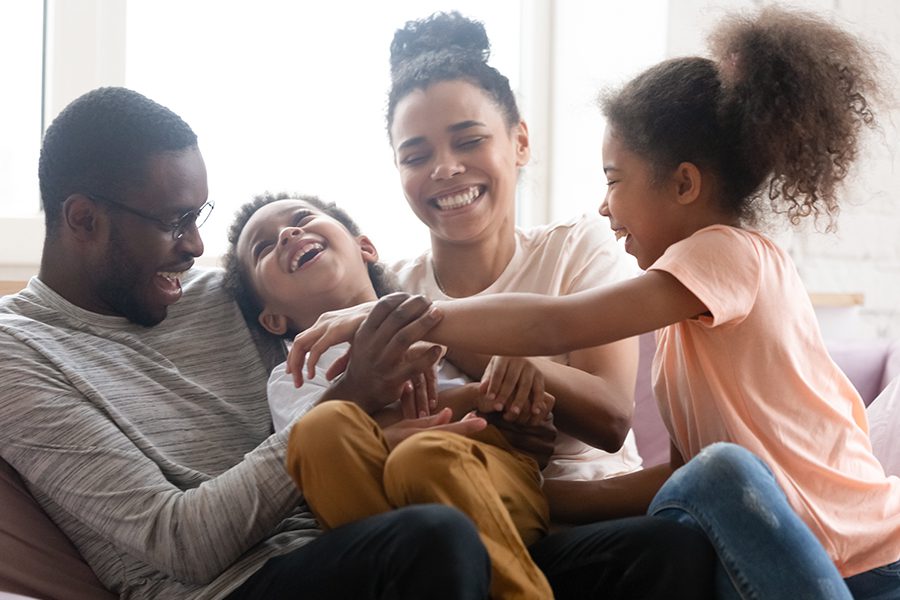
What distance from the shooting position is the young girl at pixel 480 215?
1.68 metres

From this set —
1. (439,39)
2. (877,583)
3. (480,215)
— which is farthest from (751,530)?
(439,39)

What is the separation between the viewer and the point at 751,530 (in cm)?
119

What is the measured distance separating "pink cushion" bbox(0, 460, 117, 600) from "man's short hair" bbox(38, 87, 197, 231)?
401 millimetres

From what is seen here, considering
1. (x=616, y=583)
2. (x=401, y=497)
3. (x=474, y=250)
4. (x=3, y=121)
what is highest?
(x=3, y=121)

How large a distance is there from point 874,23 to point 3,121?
6.96ft

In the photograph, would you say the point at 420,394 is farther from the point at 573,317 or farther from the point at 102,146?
the point at 102,146

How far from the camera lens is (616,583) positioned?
4.17 ft

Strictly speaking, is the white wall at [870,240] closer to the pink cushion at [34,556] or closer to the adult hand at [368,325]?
the adult hand at [368,325]

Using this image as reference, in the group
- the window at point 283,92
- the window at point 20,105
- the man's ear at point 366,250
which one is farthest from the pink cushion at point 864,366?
the window at point 20,105

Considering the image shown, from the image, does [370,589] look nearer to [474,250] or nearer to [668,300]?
[668,300]

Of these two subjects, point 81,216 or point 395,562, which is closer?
point 395,562

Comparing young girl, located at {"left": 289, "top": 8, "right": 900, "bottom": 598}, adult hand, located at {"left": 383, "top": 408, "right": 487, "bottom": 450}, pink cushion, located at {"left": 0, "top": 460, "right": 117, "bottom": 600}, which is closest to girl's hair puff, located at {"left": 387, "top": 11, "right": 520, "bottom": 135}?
Result: young girl, located at {"left": 289, "top": 8, "right": 900, "bottom": 598}

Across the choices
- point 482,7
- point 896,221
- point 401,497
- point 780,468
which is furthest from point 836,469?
point 482,7

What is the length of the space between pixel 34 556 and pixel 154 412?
24 centimetres
